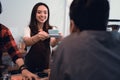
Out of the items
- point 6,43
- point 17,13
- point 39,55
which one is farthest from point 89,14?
point 17,13

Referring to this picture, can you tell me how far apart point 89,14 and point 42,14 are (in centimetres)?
159

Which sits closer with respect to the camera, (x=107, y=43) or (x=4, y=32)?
(x=107, y=43)

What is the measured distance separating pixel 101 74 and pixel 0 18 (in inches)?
118

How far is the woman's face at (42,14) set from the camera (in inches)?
100

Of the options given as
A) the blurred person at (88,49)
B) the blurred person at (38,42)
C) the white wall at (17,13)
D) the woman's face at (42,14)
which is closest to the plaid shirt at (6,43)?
the blurred person at (38,42)

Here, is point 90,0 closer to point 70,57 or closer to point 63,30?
point 70,57

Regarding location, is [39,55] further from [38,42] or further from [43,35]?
[43,35]

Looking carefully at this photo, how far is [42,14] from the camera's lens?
2.55 m

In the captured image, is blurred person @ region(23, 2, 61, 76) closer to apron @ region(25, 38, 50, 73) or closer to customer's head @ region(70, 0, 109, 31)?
apron @ region(25, 38, 50, 73)

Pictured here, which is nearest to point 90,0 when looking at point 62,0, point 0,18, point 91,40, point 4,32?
point 91,40

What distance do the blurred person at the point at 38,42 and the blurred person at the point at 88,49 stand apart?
1307 millimetres

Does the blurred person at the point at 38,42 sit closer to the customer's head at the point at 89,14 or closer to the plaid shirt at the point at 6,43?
the plaid shirt at the point at 6,43

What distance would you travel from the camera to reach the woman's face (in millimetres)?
2551

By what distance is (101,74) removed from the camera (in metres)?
0.93
